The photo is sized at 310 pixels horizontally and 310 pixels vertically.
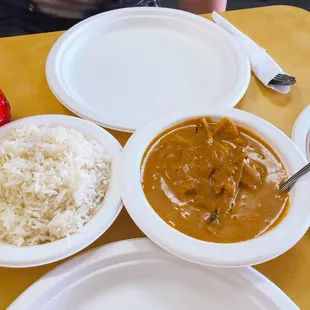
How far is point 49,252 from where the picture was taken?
0.97 metres

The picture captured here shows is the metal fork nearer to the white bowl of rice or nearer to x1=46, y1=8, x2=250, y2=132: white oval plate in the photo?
x1=46, y1=8, x2=250, y2=132: white oval plate

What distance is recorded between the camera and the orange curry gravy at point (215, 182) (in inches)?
40.5

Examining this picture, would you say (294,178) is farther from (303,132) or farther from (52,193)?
(52,193)

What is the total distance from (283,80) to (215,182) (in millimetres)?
665

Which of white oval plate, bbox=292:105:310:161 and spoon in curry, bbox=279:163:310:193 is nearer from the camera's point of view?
spoon in curry, bbox=279:163:310:193

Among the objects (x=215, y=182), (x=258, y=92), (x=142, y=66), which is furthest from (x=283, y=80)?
(x=215, y=182)

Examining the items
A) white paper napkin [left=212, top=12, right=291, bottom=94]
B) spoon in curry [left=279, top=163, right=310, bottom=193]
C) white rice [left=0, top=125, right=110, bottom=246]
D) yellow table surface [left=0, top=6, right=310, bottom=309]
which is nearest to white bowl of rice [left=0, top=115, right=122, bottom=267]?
white rice [left=0, top=125, right=110, bottom=246]

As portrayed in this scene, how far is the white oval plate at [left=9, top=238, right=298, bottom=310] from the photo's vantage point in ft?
3.20

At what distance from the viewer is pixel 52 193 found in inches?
41.5

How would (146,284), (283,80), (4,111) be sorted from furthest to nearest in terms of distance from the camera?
(283,80)
(4,111)
(146,284)

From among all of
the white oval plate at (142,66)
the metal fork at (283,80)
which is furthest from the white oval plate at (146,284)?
the metal fork at (283,80)

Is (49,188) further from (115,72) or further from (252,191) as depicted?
(115,72)

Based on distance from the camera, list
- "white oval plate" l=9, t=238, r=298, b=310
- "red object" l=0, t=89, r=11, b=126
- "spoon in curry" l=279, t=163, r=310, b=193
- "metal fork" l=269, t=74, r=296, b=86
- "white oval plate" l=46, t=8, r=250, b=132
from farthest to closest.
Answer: "metal fork" l=269, t=74, r=296, b=86 < "white oval plate" l=46, t=8, r=250, b=132 < "red object" l=0, t=89, r=11, b=126 < "spoon in curry" l=279, t=163, r=310, b=193 < "white oval plate" l=9, t=238, r=298, b=310

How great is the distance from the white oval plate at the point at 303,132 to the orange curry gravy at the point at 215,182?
15cm
